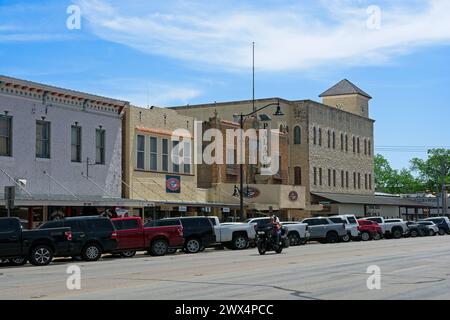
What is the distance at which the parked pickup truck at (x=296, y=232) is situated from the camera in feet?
131

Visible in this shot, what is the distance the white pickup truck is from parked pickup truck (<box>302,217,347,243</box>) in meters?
8.71

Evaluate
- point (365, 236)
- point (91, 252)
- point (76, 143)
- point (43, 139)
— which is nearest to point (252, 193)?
point (365, 236)

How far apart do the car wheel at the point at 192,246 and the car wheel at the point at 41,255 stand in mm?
8408

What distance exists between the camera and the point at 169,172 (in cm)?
4312

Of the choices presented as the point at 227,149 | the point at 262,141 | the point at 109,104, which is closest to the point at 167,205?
the point at 109,104

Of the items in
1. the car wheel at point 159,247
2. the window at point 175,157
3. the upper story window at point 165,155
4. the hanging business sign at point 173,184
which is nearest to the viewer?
the car wheel at point 159,247

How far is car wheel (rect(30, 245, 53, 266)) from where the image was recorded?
25.0 metres

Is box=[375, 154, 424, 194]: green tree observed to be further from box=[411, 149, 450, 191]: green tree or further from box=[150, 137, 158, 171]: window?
box=[150, 137, 158, 171]: window

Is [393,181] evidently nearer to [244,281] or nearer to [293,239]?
[293,239]

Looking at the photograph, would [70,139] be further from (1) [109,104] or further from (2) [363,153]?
(2) [363,153]

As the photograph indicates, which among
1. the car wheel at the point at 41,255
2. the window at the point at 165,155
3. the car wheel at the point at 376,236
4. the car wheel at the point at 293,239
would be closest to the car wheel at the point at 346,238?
the car wheel at the point at 376,236

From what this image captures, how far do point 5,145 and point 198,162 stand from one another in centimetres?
1730

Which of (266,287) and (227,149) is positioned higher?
(227,149)

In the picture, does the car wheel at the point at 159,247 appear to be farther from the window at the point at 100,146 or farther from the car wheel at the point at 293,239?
the car wheel at the point at 293,239
